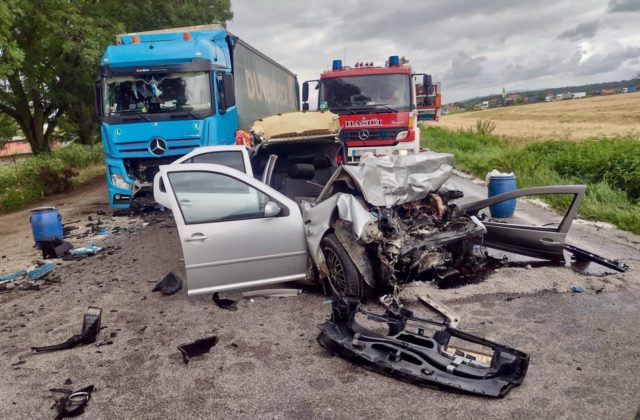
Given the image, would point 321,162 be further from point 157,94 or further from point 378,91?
point 378,91

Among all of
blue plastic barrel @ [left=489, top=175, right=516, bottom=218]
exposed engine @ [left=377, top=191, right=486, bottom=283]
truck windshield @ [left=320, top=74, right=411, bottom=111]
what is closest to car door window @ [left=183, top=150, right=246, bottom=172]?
exposed engine @ [left=377, top=191, right=486, bottom=283]

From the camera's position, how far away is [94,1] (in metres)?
20.9

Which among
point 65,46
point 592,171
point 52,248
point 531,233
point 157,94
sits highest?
point 65,46

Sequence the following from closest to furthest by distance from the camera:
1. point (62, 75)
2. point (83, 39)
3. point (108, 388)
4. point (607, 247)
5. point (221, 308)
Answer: point (108, 388) < point (221, 308) < point (607, 247) < point (83, 39) < point (62, 75)

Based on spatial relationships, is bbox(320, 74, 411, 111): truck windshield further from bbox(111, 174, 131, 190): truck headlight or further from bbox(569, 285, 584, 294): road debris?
bbox(569, 285, 584, 294): road debris

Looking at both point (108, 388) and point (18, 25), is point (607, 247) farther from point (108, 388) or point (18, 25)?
point (18, 25)

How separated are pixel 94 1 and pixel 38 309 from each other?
19.4 meters

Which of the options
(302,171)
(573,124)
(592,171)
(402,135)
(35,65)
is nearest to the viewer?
(302,171)

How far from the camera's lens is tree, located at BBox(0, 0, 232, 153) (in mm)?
15688

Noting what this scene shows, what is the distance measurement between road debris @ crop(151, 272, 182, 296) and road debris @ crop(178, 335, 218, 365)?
151 cm

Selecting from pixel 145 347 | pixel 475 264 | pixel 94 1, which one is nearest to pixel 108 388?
pixel 145 347

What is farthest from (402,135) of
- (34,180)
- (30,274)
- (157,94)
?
(34,180)

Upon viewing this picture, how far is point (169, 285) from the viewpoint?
5656 millimetres

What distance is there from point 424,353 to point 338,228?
5.64 feet
